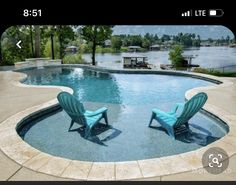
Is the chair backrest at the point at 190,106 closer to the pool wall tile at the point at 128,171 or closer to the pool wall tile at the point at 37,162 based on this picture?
the pool wall tile at the point at 128,171

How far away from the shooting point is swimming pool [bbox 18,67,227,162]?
6.88 metres

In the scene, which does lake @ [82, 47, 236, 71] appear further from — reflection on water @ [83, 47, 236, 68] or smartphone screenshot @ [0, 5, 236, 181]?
smartphone screenshot @ [0, 5, 236, 181]

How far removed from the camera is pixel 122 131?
8.41 meters

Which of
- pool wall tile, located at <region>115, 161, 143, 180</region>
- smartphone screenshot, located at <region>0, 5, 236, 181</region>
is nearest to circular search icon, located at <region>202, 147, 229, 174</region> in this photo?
smartphone screenshot, located at <region>0, 5, 236, 181</region>

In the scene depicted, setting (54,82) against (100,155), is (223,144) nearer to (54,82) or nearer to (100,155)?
(100,155)

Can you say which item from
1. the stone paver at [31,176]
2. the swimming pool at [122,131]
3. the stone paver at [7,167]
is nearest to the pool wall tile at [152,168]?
the swimming pool at [122,131]

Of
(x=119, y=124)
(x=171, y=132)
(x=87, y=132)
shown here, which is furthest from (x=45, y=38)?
(x=171, y=132)

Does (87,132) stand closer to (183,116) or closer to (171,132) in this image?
(171,132)

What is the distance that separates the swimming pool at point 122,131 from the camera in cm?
688

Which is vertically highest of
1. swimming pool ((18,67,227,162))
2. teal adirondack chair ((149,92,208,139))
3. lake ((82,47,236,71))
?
lake ((82,47,236,71))
